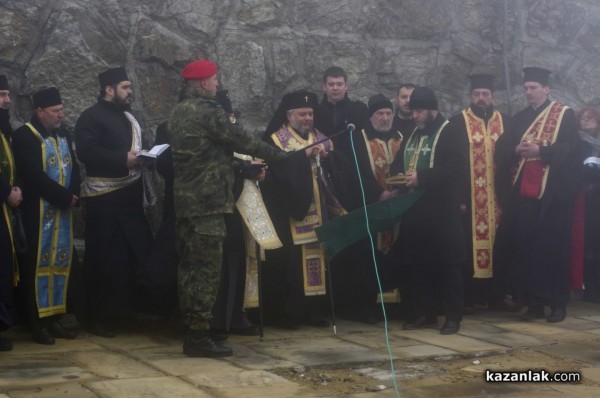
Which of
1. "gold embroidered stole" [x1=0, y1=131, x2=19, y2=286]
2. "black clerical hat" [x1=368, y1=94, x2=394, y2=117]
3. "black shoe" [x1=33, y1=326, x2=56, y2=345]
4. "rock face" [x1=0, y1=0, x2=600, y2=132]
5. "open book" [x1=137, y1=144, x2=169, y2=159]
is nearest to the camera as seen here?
"gold embroidered stole" [x1=0, y1=131, x2=19, y2=286]

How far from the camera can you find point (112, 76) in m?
7.57

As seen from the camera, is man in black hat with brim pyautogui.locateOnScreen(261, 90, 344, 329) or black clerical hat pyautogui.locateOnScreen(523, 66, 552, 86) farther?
black clerical hat pyautogui.locateOnScreen(523, 66, 552, 86)

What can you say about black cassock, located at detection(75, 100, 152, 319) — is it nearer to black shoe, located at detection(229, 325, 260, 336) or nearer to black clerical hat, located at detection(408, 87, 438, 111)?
black shoe, located at detection(229, 325, 260, 336)

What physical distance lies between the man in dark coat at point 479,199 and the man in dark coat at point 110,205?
278cm

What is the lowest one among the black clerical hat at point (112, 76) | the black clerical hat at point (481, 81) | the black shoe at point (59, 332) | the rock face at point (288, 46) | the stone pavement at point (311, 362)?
the stone pavement at point (311, 362)

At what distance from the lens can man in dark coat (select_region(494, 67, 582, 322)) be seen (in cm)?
840

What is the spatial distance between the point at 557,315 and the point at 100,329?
359 cm

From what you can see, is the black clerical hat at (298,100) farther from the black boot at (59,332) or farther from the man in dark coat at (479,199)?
the black boot at (59,332)

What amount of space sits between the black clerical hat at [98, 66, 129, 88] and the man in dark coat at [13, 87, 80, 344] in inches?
16.6

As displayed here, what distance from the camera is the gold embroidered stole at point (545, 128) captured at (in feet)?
28.0

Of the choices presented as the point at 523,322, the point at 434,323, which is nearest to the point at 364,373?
the point at 434,323

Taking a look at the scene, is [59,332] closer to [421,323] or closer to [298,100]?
[298,100]

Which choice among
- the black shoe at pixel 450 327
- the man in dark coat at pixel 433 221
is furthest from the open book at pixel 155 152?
the black shoe at pixel 450 327

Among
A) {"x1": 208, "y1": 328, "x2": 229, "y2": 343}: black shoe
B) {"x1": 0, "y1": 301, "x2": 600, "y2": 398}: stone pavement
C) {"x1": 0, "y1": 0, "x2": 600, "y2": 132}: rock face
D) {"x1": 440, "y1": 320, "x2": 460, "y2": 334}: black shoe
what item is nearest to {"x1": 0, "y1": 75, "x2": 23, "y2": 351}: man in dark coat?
{"x1": 0, "y1": 301, "x2": 600, "y2": 398}: stone pavement
